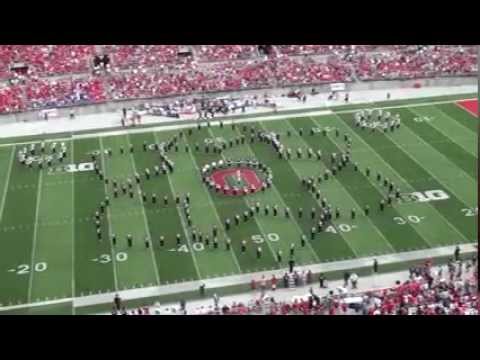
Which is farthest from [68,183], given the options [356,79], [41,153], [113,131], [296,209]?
[356,79]

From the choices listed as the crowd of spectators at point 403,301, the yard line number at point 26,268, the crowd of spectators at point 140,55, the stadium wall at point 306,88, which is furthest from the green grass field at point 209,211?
the crowd of spectators at point 140,55

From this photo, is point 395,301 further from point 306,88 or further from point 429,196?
point 306,88

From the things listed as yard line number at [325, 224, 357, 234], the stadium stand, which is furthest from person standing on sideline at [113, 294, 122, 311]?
yard line number at [325, 224, 357, 234]

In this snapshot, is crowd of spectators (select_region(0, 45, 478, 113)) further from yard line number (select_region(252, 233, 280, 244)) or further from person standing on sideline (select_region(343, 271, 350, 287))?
person standing on sideline (select_region(343, 271, 350, 287))

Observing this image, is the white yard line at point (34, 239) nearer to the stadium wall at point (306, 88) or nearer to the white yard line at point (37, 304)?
the white yard line at point (37, 304)

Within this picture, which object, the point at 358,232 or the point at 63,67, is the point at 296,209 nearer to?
the point at 358,232
